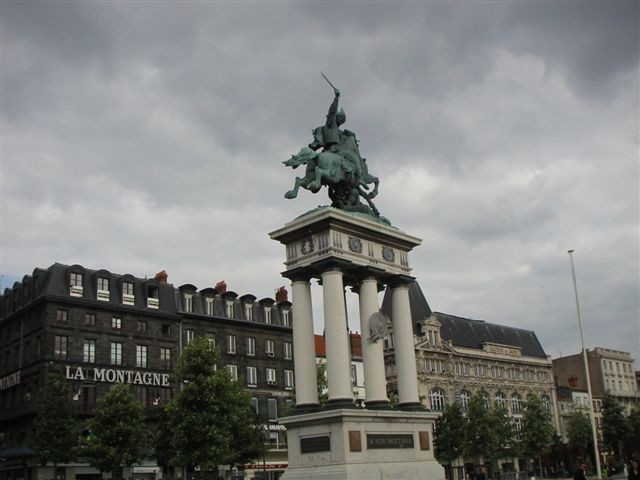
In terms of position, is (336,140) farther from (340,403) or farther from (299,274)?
(340,403)

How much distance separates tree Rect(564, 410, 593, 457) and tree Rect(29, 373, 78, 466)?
62.6m

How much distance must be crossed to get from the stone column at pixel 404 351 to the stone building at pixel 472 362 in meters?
47.3

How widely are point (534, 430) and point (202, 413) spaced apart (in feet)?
152

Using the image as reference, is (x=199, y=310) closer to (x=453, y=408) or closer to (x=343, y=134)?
(x=453, y=408)

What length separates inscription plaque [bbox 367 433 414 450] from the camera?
87.3 feet

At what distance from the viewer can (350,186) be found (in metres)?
31.2

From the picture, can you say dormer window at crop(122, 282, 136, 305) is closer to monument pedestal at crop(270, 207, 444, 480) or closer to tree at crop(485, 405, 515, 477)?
tree at crop(485, 405, 515, 477)

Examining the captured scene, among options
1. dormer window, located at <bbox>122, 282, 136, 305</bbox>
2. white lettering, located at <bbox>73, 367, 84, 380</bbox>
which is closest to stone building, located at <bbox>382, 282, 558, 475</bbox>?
dormer window, located at <bbox>122, 282, 136, 305</bbox>

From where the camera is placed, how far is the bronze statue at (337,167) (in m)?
29.9

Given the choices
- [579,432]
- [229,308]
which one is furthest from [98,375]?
[579,432]

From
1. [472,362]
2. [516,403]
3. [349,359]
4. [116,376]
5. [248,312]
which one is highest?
[248,312]

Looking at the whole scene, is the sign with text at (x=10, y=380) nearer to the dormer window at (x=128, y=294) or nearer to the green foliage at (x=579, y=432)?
the dormer window at (x=128, y=294)

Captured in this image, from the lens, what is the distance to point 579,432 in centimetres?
9244

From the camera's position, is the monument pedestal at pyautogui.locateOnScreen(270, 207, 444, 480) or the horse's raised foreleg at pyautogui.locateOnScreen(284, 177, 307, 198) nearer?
the monument pedestal at pyautogui.locateOnScreen(270, 207, 444, 480)
